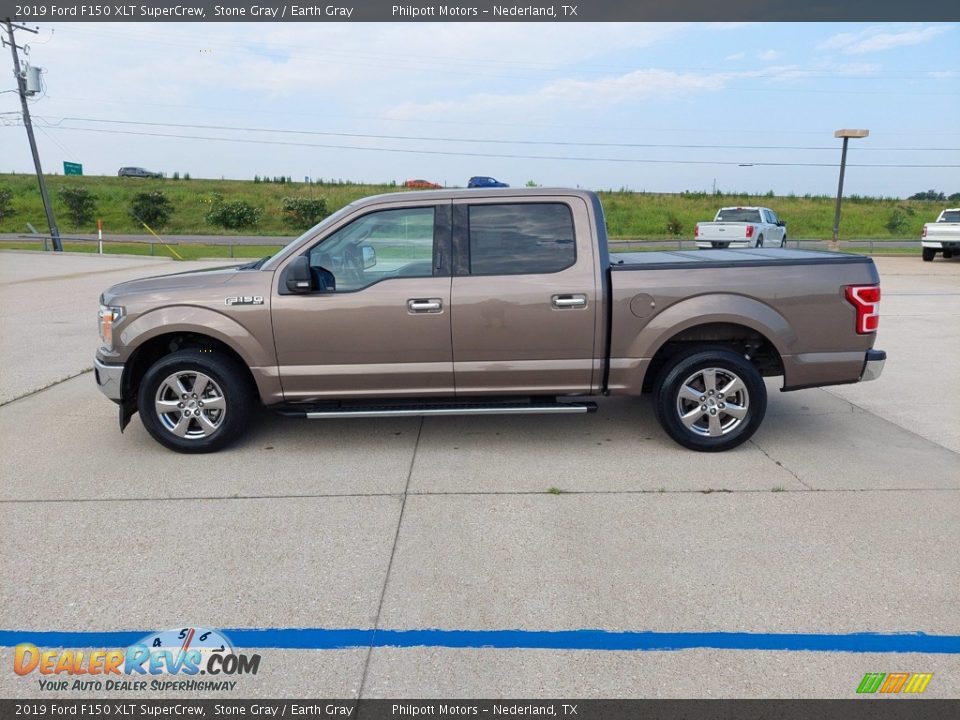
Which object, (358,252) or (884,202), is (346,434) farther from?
(884,202)

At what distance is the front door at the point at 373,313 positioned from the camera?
5.12 metres

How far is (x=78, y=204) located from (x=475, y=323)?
2028 inches

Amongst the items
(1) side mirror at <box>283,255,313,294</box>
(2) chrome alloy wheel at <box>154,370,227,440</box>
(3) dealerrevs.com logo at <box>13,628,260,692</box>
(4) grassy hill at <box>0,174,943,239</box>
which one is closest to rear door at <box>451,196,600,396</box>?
(1) side mirror at <box>283,255,313,294</box>

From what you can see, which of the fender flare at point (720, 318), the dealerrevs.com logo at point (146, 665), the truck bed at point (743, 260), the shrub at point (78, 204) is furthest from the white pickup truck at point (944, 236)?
the shrub at point (78, 204)

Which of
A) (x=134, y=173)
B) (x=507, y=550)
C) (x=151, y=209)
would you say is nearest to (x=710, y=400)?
(x=507, y=550)

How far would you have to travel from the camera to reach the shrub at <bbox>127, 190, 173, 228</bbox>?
154 ft

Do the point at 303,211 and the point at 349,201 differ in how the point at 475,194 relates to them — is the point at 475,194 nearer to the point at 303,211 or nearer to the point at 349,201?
the point at 303,211

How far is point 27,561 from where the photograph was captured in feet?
12.2

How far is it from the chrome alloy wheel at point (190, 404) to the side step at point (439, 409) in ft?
1.69

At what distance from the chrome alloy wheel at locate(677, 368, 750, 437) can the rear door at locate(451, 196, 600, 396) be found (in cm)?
72

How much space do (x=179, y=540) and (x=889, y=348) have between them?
880 centimetres

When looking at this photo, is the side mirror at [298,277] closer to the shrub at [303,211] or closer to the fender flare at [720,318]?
the fender flare at [720,318]

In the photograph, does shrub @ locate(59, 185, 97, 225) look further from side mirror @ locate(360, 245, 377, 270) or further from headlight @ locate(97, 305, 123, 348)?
side mirror @ locate(360, 245, 377, 270)

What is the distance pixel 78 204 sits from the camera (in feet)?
158
